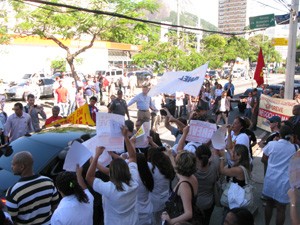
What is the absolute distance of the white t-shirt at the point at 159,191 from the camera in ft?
13.8

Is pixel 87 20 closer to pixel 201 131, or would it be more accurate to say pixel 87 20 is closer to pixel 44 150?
pixel 44 150

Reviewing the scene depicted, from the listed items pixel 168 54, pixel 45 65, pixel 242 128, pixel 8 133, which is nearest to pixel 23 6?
pixel 168 54

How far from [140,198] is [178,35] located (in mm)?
22979

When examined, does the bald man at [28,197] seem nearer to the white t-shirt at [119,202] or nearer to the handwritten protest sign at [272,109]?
the white t-shirt at [119,202]

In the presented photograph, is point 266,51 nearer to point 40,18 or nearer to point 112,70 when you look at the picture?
point 112,70

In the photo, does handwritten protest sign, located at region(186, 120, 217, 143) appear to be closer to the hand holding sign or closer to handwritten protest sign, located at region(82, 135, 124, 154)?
handwritten protest sign, located at region(82, 135, 124, 154)

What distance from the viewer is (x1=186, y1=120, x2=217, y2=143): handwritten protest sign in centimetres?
510

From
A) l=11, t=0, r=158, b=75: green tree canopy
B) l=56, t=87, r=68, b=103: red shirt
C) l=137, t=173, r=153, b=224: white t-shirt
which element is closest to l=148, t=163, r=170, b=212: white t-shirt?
l=137, t=173, r=153, b=224: white t-shirt

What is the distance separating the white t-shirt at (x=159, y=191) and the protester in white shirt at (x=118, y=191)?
17.8 inches

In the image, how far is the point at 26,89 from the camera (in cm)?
2086

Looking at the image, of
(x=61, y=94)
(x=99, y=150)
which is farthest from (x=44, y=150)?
(x=61, y=94)

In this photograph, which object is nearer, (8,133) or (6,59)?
(8,133)

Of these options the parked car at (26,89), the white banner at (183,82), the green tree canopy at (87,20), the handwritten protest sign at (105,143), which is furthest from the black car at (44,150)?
the parked car at (26,89)

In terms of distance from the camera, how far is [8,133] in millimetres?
7824
